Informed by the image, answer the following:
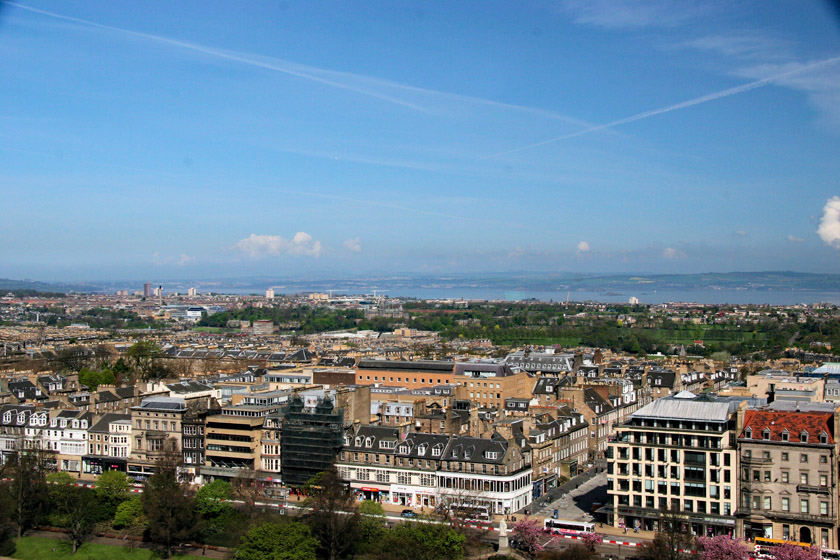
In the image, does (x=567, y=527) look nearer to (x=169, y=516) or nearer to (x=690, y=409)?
(x=690, y=409)

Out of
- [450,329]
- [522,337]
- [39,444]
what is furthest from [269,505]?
[450,329]

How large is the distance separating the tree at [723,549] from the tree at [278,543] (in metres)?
16.0

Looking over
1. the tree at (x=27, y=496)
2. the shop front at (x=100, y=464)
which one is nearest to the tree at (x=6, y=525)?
the tree at (x=27, y=496)

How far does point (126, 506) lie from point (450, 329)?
133 meters

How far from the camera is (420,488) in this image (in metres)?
45.7

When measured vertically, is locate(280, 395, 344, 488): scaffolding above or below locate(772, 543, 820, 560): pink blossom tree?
above

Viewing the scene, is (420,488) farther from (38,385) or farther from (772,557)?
(38,385)

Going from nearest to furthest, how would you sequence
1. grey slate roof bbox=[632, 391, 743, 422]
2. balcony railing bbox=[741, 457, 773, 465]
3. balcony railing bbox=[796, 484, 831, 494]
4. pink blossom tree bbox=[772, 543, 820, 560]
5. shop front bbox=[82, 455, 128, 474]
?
pink blossom tree bbox=[772, 543, 820, 560] < balcony railing bbox=[796, 484, 831, 494] < balcony railing bbox=[741, 457, 773, 465] < grey slate roof bbox=[632, 391, 743, 422] < shop front bbox=[82, 455, 128, 474]

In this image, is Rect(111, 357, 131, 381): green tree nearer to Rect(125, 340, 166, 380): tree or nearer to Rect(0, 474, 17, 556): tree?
Rect(125, 340, 166, 380): tree

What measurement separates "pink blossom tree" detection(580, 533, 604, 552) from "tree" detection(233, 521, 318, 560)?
451 inches

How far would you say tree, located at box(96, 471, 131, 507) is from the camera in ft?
149

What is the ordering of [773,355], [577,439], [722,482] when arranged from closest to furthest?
[722,482]
[577,439]
[773,355]

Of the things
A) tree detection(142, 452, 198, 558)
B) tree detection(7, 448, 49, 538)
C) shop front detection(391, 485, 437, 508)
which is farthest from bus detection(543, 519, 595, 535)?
tree detection(7, 448, 49, 538)

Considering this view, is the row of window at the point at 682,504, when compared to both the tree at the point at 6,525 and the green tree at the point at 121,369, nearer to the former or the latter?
the tree at the point at 6,525
